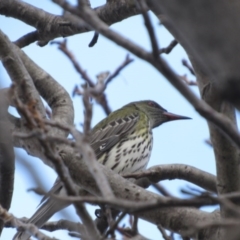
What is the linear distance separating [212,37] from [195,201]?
695 mm

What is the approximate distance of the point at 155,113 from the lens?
29.2 ft

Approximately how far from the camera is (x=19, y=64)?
16.1ft

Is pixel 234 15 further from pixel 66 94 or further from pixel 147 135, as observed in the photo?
pixel 147 135

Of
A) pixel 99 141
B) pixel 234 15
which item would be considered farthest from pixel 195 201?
pixel 99 141

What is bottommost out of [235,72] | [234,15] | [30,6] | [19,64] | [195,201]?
[195,201]

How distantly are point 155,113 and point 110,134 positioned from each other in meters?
1.60

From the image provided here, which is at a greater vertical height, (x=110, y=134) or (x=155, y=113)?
(x=155, y=113)

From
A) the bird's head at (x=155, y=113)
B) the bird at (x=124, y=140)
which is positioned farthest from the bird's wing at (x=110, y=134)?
the bird's head at (x=155, y=113)

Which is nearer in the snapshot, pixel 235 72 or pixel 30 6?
pixel 235 72

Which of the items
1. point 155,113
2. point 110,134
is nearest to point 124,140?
point 110,134

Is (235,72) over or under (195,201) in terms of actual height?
over

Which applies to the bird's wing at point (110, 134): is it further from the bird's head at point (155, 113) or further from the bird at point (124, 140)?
the bird's head at point (155, 113)

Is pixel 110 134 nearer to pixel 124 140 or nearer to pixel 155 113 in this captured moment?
pixel 124 140

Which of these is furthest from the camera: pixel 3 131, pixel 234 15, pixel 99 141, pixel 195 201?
pixel 99 141
